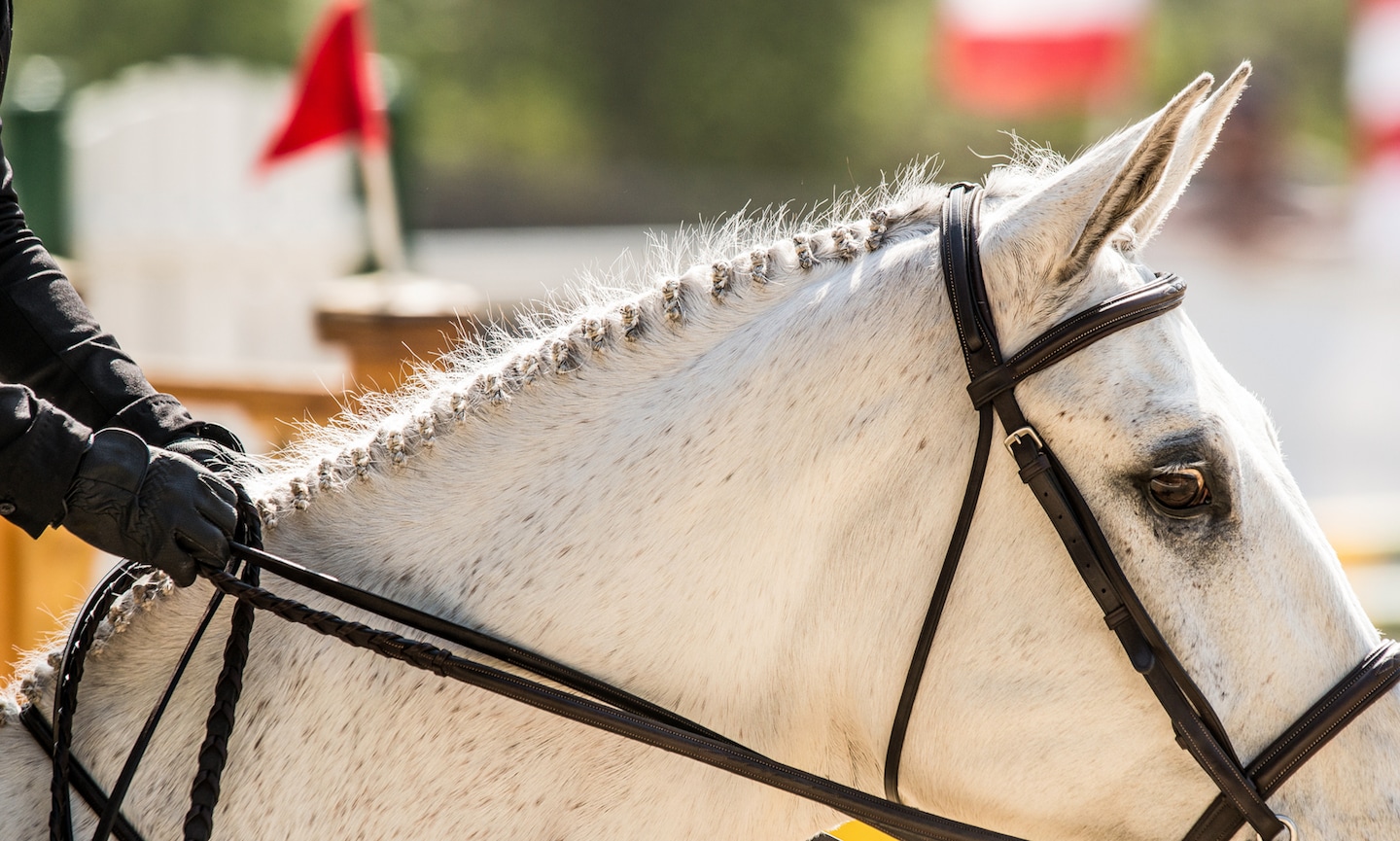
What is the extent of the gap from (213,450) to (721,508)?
82 centimetres

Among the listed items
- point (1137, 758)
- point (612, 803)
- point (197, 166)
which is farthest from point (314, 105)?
point (1137, 758)

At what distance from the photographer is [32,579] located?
3977mm

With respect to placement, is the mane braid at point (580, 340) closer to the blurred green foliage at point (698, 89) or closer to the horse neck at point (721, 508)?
the horse neck at point (721, 508)

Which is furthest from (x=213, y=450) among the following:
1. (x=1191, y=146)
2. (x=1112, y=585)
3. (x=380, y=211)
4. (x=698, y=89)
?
(x=698, y=89)

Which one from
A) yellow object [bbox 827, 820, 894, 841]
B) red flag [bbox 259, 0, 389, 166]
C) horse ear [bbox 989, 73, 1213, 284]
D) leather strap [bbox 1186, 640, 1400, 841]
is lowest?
yellow object [bbox 827, 820, 894, 841]

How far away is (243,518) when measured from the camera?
1.67m

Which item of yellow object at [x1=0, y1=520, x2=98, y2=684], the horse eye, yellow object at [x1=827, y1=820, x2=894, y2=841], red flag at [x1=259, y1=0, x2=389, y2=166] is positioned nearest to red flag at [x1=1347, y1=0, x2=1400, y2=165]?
yellow object at [x1=827, y1=820, x2=894, y2=841]

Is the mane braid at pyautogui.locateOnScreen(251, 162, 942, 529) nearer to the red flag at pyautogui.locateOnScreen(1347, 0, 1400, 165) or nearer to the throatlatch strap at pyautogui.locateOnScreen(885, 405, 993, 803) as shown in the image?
the throatlatch strap at pyautogui.locateOnScreen(885, 405, 993, 803)

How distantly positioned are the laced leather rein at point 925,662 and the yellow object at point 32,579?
8.48 feet

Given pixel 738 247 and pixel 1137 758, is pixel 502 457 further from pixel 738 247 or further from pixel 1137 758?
pixel 1137 758

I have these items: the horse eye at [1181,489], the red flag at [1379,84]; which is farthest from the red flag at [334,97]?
the red flag at [1379,84]

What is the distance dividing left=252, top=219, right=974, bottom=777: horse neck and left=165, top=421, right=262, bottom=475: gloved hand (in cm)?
21

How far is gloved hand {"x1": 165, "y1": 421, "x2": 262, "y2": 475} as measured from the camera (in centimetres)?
186

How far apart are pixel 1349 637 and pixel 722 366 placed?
92cm
